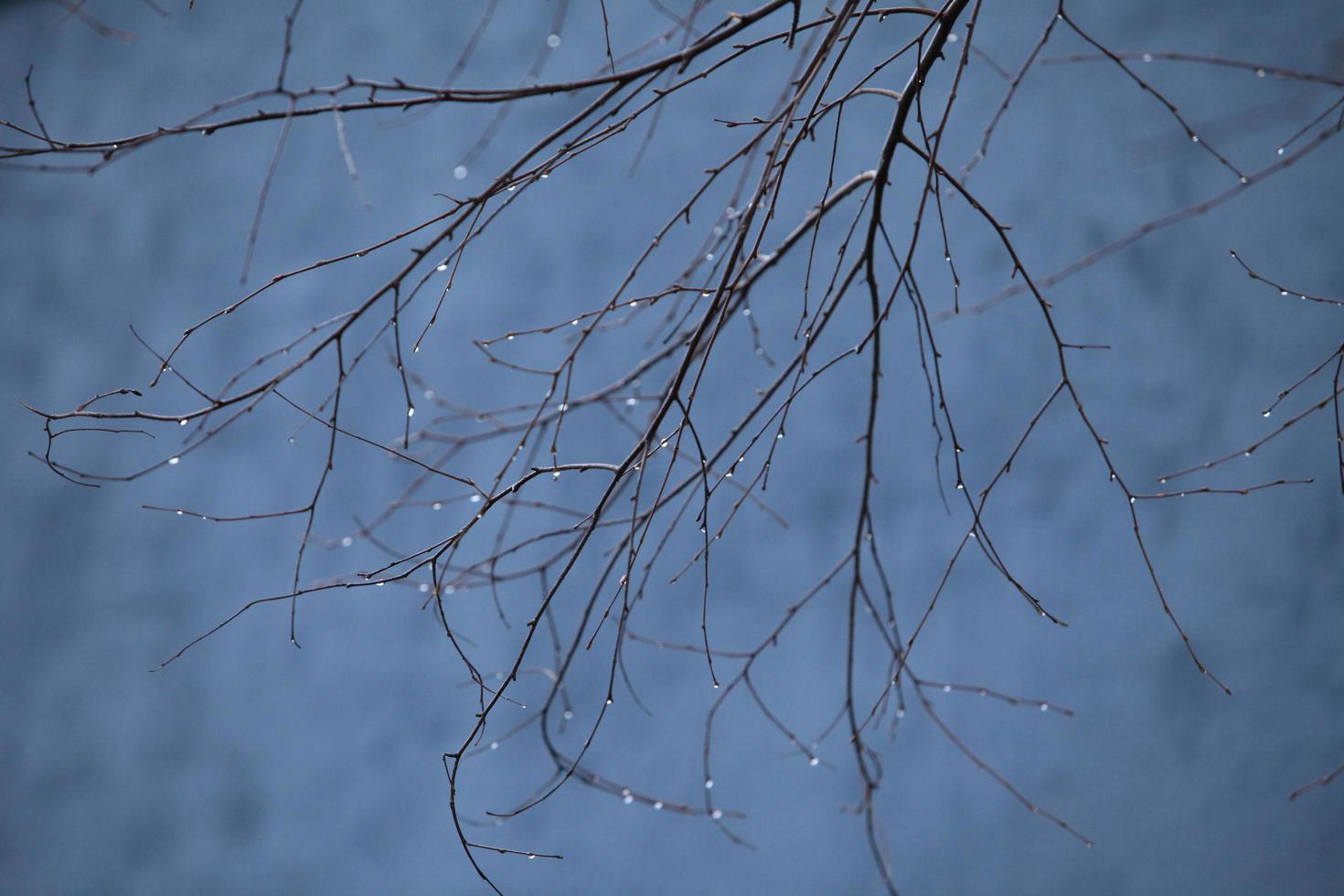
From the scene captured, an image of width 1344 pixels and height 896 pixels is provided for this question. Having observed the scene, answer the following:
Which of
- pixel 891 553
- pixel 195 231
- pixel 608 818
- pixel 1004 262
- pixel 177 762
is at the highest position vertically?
pixel 195 231

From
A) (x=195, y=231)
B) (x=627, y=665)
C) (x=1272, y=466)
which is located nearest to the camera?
(x=1272, y=466)

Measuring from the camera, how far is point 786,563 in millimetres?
2195

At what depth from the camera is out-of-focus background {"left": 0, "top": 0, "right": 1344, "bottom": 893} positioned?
212 cm

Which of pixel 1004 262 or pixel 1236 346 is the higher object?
pixel 1004 262

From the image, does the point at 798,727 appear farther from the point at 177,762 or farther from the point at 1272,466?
the point at 177,762

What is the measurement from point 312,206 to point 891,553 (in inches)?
58.7

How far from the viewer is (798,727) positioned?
2176mm

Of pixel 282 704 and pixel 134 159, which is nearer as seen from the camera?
pixel 282 704

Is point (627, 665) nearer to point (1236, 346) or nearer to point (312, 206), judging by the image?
point (312, 206)

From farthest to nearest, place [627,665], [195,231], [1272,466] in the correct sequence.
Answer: [195,231], [627,665], [1272,466]

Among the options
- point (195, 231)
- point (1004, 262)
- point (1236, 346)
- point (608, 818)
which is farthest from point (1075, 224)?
point (195, 231)

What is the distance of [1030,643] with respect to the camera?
215 centimetres

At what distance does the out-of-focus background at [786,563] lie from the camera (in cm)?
212

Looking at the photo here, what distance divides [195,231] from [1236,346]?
7.43ft
